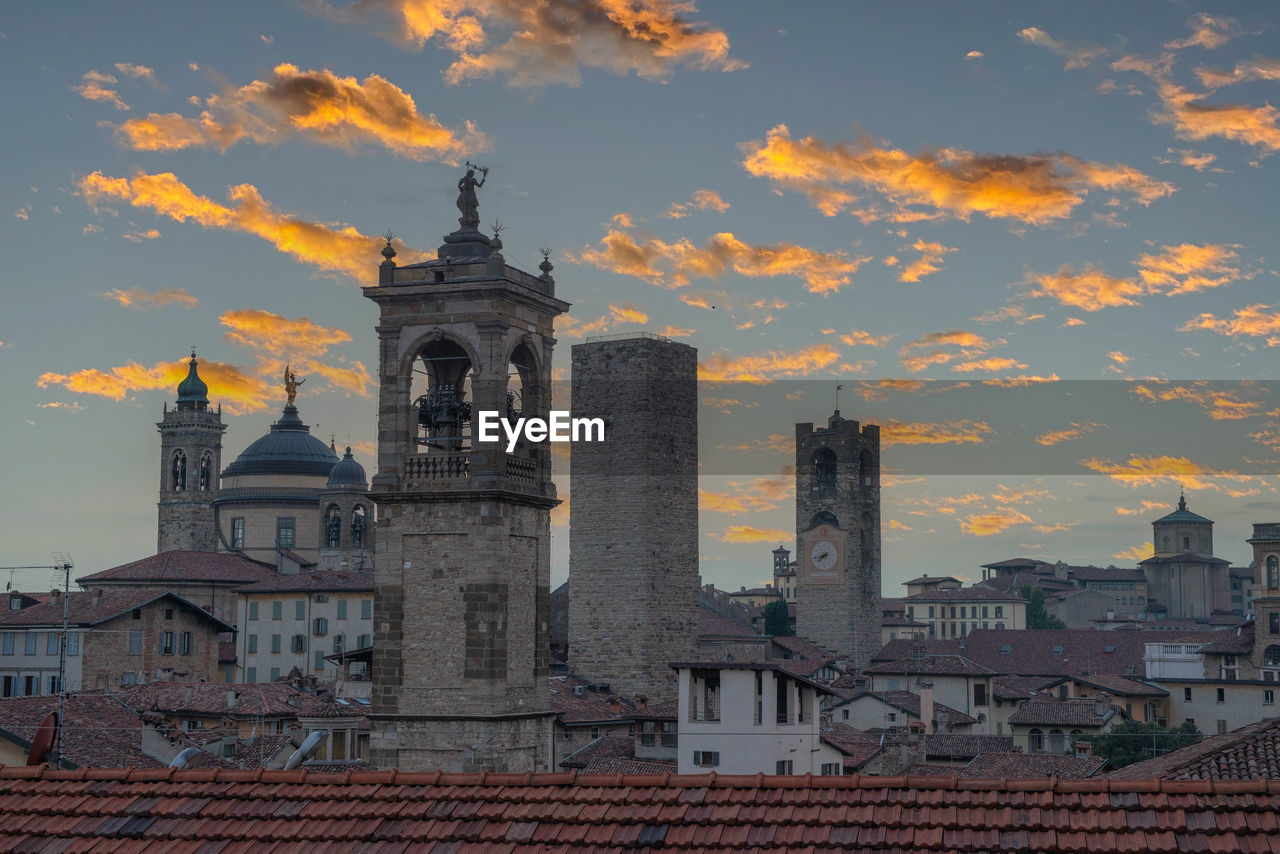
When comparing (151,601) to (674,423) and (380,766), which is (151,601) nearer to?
(674,423)

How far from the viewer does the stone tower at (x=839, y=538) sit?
11319 centimetres

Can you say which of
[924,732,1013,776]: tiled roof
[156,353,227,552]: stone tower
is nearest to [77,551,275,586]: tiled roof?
[156,353,227,552]: stone tower

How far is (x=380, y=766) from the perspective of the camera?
33062mm

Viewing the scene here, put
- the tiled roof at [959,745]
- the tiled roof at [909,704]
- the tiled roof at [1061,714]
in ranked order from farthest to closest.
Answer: the tiled roof at [1061,714] → the tiled roof at [909,704] → the tiled roof at [959,745]

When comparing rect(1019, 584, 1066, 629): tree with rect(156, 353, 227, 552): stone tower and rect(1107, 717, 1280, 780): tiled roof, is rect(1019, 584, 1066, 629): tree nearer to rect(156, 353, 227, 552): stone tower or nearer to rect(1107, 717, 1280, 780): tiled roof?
rect(156, 353, 227, 552): stone tower

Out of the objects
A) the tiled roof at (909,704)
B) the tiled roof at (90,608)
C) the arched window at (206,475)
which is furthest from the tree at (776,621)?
the tiled roof at (90,608)

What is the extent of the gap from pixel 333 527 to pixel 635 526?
3318 cm

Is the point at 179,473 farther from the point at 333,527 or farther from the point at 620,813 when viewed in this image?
the point at 620,813

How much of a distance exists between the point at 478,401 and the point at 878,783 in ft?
66.9

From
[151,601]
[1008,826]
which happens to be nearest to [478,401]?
[1008,826]

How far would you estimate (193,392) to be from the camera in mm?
116938

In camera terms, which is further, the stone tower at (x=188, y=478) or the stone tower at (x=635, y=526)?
the stone tower at (x=188, y=478)

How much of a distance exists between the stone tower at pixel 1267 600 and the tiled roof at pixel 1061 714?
16.8 meters

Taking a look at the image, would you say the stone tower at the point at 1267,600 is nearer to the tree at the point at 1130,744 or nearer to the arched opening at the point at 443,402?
the tree at the point at 1130,744
